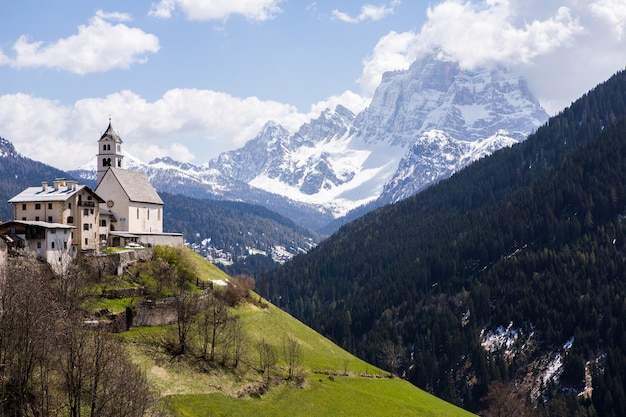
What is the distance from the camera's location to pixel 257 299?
14300 cm

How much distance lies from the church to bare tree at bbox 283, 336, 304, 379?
33.6m

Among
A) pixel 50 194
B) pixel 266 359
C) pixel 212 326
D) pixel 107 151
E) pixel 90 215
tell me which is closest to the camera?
pixel 212 326

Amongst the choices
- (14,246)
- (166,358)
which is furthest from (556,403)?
(14,246)

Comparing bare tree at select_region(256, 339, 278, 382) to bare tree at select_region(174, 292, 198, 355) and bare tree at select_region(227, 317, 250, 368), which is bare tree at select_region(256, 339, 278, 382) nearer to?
bare tree at select_region(227, 317, 250, 368)

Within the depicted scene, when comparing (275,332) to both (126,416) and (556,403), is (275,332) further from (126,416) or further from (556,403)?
(556,403)

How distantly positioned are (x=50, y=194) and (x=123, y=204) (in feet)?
63.3

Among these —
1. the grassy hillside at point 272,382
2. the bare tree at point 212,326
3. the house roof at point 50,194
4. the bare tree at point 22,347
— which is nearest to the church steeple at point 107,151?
the house roof at point 50,194

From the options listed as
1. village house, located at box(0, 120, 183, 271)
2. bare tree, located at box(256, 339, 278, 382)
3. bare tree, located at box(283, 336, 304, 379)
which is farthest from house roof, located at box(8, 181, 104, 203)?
bare tree, located at box(283, 336, 304, 379)

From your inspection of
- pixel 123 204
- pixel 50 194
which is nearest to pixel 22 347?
pixel 50 194

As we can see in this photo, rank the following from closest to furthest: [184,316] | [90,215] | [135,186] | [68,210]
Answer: [184,316], [68,210], [90,215], [135,186]

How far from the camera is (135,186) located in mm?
142250

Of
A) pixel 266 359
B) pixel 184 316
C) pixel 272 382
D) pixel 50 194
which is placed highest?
pixel 50 194

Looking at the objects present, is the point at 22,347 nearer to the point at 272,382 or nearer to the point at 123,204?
the point at 272,382

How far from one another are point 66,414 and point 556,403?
150756 millimetres
